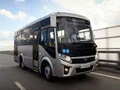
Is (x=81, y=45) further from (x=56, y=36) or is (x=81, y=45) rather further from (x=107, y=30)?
(x=107, y=30)

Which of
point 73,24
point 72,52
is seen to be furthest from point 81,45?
point 73,24

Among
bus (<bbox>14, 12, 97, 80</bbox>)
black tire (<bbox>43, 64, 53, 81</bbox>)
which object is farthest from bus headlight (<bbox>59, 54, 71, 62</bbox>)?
black tire (<bbox>43, 64, 53, 81</bbox>)

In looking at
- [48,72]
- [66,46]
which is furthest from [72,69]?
[48,72]

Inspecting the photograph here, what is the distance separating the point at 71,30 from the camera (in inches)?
259

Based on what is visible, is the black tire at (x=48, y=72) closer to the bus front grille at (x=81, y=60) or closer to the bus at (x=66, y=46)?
the bus at (x=66, y=46)

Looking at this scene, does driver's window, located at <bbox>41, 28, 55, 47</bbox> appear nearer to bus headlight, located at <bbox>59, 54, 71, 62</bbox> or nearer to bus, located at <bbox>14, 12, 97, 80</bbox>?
bus, located at <bbox>14, 12, 97, 80</bbox>

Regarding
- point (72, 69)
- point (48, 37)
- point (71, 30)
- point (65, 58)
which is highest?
point (71, 30)

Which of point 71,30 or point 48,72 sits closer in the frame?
point 71,30

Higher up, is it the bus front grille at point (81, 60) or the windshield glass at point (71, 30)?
the windshield glass at point (71, 30)

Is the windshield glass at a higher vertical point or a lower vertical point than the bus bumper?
higher

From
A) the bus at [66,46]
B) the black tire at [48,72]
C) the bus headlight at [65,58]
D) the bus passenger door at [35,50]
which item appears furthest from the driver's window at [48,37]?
the black tire at [48,72]

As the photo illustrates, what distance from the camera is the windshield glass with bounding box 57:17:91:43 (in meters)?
6.36

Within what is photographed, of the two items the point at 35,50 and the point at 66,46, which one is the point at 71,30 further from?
the point at 35,50

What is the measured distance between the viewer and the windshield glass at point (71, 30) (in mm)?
6355
